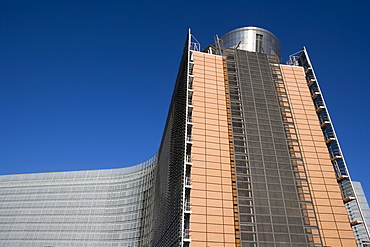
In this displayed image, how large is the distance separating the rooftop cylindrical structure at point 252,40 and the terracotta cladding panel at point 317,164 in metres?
9.04

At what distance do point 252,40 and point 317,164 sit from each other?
33.2 metres

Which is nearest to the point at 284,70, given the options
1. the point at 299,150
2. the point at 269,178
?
the point at 299,150

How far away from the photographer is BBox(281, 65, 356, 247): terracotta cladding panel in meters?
46.8

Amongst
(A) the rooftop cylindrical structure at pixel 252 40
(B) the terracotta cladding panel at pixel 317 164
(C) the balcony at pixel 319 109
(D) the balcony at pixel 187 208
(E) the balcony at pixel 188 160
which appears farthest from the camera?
(A) the rooftop cylindrical structure at pixel 252 40

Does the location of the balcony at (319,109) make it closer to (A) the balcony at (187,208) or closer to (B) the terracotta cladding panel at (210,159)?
(B) the terracotta cladding panel at (210,159)

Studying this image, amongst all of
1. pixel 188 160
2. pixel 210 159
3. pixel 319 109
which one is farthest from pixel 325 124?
pixel 188 160

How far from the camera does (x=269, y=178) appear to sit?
164 feet

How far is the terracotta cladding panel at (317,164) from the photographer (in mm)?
46750

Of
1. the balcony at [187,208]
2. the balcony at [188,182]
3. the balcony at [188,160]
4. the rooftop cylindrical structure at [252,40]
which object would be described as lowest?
the balcony at [187,208]

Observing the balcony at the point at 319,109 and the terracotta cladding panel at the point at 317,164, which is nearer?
the terracotta cladding panel at the point at 317,164

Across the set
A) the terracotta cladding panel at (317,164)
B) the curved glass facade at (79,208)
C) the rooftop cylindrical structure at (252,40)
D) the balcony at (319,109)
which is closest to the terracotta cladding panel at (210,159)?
the rooftop cylindrical structure at (252,40)

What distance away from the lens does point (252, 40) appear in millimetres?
73312

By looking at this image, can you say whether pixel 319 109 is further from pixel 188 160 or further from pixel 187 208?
pixel 187 208

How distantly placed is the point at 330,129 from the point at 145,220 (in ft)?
182
